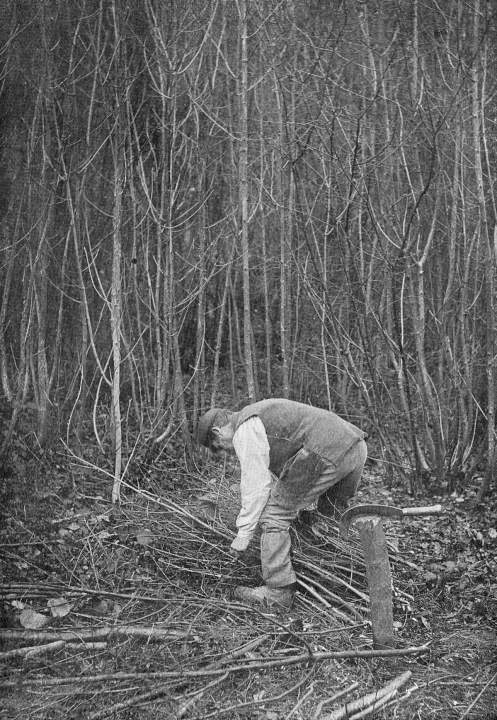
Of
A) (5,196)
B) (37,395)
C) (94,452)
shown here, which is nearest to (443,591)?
(94,452)

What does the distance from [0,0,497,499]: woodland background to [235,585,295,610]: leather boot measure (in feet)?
7.69

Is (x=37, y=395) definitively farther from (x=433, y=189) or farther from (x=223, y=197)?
(x=433, y=189)

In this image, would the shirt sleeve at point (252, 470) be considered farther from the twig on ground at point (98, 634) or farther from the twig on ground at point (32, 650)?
the twig on ground at point (32, 650)

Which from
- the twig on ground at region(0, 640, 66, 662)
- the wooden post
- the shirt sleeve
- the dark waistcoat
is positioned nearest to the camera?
the twig on ground at region(0, 640, 66, 662)

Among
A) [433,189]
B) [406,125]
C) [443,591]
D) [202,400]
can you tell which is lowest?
[443,591]

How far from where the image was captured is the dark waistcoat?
4551mm

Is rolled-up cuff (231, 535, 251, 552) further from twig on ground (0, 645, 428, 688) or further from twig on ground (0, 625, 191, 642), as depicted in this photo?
twig on ground (0, 645, 428, 688)

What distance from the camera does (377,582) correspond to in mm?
3885

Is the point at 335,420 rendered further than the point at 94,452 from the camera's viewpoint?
No

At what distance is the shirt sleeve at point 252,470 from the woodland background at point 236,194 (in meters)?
2.29

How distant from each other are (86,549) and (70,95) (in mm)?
5009

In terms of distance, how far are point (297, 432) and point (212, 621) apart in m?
1.20

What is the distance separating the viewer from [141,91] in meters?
8.34

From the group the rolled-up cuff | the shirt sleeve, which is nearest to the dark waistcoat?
the shirt sleeve
